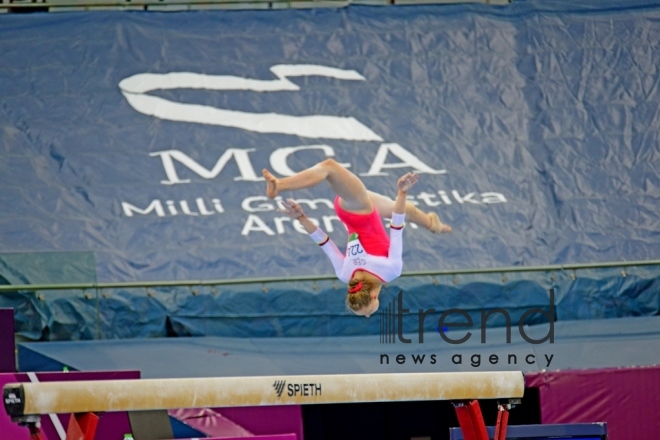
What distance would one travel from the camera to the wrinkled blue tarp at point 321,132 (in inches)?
371

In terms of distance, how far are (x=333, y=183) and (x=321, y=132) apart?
157 inches

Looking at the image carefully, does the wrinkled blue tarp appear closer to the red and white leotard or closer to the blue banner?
the blue banner

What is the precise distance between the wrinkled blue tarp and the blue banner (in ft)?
0.07

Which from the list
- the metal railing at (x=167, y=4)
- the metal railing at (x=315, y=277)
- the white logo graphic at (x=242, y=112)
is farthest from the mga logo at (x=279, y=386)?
the metal railing at (x=167, y=4)

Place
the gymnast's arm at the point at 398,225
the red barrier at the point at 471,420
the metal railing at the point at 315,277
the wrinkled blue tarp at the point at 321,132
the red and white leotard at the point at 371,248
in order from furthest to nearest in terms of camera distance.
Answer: the wrinkled blue tarp at the point at 321,132 < the metal railing at the point at 315,277 < the red and white leotard at the point at 371,248 < the gymnast's arm at the point at 398,225 < the red barrier at the point at 471,420

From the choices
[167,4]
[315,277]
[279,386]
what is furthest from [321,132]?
[279,386]

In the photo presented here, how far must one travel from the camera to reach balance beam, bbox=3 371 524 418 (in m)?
4.97

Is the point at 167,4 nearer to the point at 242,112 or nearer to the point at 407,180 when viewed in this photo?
the point at 242,112

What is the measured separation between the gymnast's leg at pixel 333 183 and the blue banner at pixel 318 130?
261cm

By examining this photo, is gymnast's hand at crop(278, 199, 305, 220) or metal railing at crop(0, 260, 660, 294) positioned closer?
gymnast's hand at crop(278, 199, 305, 220)

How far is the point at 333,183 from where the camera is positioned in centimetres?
645

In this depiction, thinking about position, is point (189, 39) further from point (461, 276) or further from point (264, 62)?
point (461, 276)

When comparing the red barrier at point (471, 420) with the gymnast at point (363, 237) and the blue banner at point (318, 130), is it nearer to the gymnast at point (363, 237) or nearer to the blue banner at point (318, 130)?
the gymnast at point (363, 237)

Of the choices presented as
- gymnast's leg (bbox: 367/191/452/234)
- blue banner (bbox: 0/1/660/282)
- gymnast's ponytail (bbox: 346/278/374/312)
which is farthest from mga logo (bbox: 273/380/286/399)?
blue banner (bbox: 0/1/660/282)
